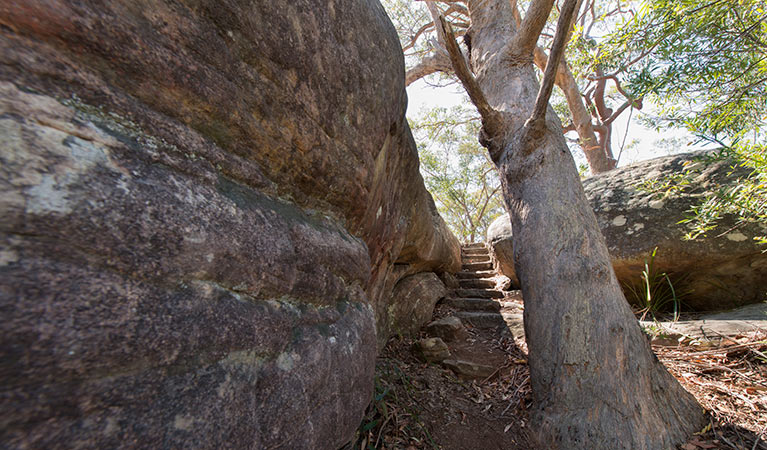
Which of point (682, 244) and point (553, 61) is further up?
point (553, 61)

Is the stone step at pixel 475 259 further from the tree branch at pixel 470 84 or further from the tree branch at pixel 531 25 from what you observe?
the tree branch at pixel 531 25

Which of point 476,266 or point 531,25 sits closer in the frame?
point 531,25

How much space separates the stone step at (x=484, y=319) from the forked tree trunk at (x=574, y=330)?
68.7 inches

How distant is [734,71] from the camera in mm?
2729

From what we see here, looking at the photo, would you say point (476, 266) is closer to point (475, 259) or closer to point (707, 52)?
point (475, 259)

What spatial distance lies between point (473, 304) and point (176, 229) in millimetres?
4390

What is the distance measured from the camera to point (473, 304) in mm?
4551

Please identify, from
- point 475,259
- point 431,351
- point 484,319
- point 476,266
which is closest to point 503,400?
point 431,351

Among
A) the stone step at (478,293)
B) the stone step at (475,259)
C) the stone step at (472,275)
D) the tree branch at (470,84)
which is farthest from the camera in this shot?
the stone step at (475,259)

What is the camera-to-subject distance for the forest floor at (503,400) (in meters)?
1.81

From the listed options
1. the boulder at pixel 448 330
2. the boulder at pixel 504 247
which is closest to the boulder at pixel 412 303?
the boulder at pixel 448 330

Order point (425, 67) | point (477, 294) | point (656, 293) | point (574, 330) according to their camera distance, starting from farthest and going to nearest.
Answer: point (425, 67) < point (477, 294) < point (656, 293) < point (574, 330)

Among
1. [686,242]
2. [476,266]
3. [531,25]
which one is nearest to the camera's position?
[531,25]

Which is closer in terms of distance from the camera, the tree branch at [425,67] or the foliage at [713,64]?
the foliage at [713,64]
